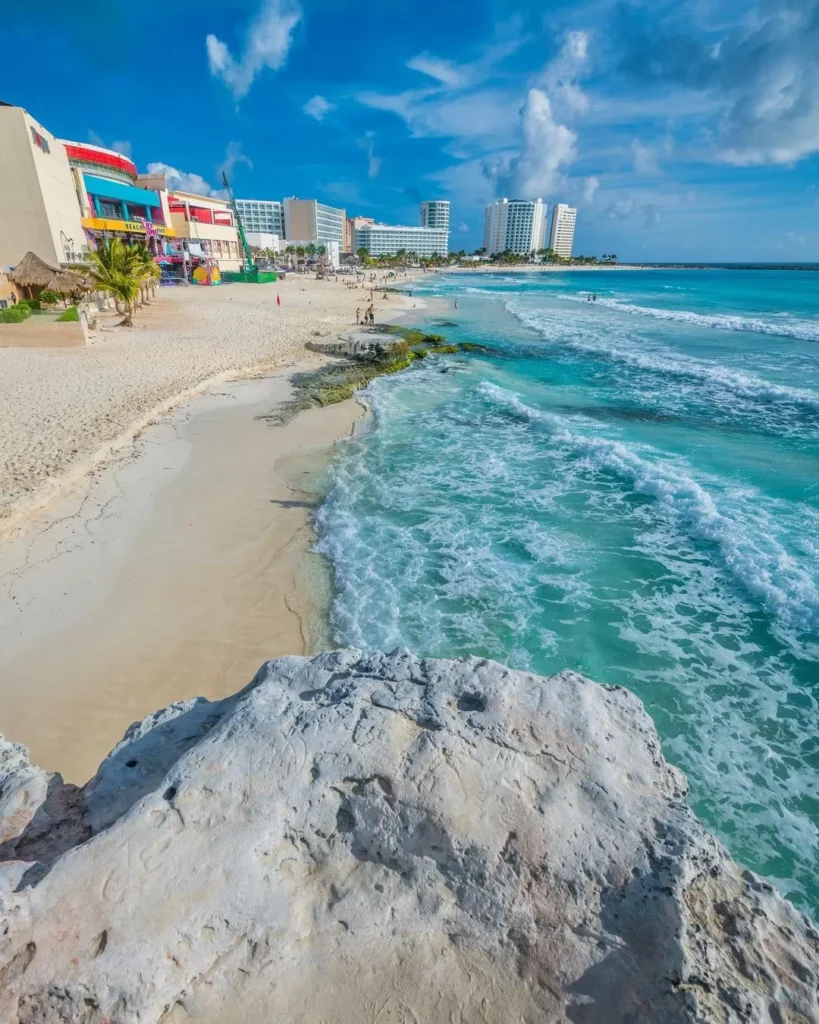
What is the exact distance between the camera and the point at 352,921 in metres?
2.48

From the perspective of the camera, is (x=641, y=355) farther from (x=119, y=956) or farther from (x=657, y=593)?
(x=119, y=956)

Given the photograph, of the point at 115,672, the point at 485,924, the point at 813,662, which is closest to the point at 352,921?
the point at 485,924

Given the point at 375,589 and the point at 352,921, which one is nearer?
the point at 352,921

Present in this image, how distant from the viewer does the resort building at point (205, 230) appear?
61.8 m

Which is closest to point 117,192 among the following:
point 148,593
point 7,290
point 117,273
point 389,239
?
point 117,273

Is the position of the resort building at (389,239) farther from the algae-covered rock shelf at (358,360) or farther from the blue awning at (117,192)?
the algae-covered rock shelf at (358,360)

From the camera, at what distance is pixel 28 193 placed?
31812 mm

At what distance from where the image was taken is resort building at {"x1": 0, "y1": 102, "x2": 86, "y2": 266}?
30766 mm

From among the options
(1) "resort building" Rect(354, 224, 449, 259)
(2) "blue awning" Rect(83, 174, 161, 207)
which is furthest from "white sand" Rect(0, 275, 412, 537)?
(1) "resort building" Rect(354, 224, 449, 259)

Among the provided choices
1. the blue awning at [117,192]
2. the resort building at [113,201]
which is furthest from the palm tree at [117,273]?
the blue awning at [117,192]

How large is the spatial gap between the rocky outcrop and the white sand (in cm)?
872

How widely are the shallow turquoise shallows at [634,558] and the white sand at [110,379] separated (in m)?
5.63

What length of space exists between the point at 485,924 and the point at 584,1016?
19.2 inches

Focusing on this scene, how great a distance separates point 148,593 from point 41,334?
1957cm
